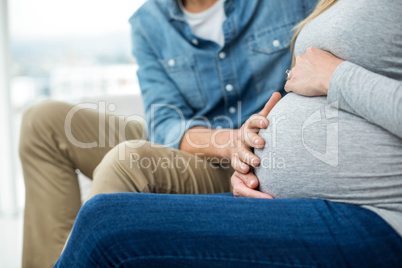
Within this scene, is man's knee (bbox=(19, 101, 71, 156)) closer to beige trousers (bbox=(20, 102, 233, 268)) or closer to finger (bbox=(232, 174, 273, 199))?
beige trousers (bbox=(20, 102, 233, 268))

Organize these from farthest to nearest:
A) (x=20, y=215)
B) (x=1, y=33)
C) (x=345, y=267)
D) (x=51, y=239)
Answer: (x=20, y=215)
(x=1, y=33)
(x=51, y=239)
(x=345, y=267)

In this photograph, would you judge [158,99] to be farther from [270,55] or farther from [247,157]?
[247,157]

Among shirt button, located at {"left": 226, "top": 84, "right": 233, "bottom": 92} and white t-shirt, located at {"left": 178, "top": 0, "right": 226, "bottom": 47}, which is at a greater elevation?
white t-shirt, located at {"left": 178, "top": 0, "right": 226, "bottom": 47}

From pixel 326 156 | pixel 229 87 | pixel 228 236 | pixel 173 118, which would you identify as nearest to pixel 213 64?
pixel 229 87

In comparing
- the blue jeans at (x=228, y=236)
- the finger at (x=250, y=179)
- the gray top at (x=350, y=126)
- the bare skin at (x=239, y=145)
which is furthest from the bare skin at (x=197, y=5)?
the blue jeans at (x=228, y=236)

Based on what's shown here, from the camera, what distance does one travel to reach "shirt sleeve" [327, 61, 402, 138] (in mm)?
Answer: 629

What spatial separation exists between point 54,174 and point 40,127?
→ 154 millimetres

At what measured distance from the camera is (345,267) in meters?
0.61

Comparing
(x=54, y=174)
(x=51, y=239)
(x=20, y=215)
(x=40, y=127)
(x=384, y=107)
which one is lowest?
(x=20, y=215)

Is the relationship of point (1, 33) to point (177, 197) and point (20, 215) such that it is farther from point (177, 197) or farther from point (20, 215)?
point (177, 197)

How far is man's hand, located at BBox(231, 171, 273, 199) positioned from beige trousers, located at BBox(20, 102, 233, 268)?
192 mm

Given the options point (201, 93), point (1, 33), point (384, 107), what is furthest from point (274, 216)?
point (1, 33)

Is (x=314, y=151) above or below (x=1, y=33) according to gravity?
below

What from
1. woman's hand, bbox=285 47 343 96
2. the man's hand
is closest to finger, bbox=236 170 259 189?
the man's hand
